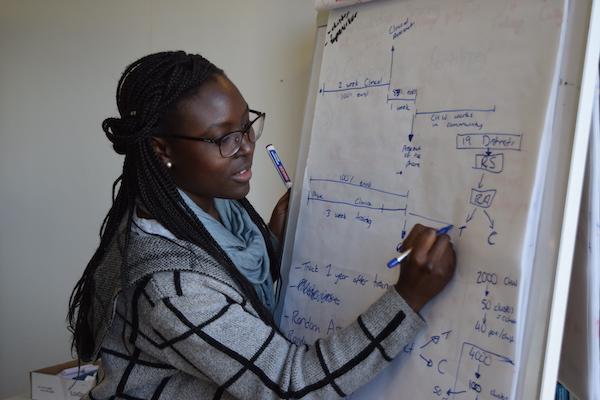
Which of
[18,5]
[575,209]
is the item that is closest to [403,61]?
[575,209]

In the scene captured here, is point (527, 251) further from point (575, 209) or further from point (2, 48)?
point (2, 48)

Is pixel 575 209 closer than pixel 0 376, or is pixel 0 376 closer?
pixel 575 209

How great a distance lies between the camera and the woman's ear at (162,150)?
3.24ft

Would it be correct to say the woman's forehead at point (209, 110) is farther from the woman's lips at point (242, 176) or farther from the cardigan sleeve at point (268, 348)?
the cardigan sleeve at point (268, 348)

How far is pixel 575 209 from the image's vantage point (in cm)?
73

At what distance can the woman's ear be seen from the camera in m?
0.99

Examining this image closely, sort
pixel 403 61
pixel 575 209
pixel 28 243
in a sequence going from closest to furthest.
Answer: pixel 575 209 → pixel 403 61 → pixel 28 243

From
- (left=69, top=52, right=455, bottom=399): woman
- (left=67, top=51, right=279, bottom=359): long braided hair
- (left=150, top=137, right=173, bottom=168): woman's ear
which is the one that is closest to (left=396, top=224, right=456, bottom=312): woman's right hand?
(left=69, top=52, right=455, bottom=399): woman

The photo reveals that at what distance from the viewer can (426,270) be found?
814mm

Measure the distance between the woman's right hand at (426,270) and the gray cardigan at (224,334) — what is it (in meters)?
0.02

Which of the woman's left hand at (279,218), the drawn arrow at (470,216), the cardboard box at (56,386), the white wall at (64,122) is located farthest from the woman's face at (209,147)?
the cardboard box at (56,386)

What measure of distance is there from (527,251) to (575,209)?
0.28ft

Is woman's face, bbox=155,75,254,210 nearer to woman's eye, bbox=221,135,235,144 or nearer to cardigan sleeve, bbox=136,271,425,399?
woman's eye, bbox=221,135,235,144

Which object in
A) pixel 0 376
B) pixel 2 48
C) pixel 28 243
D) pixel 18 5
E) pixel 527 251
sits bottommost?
pixel 0 376
